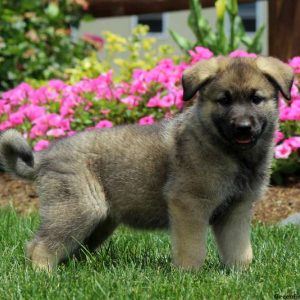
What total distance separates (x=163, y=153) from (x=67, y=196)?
2.07ft

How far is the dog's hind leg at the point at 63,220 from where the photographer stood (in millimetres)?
4520

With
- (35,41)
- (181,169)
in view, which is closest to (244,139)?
(181,169)

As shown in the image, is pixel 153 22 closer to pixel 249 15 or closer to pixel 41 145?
pixel 249 15

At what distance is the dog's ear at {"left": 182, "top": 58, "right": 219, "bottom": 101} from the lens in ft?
14.5

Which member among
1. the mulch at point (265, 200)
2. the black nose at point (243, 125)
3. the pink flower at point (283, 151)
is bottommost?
the mulch at point (265, 200)

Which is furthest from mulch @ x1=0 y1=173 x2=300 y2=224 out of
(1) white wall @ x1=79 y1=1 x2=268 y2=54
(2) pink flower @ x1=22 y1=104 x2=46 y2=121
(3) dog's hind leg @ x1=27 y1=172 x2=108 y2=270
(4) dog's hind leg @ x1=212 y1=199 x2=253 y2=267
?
(1) white wall @ x1=79 y1=1 x2=268 y2=54

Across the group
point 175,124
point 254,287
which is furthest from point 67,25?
point 254,287

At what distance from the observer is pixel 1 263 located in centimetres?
453

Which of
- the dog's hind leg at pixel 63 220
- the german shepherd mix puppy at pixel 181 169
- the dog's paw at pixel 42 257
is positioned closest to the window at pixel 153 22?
the german shepherd mix puppy at pixel 181 169

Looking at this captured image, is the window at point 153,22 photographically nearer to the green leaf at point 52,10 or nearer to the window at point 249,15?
the window at point 249,15

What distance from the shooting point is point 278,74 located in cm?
445

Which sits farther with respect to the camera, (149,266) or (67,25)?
(67,25)

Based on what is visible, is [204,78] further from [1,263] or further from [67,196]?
[1,263]

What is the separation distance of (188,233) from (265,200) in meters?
2.70
